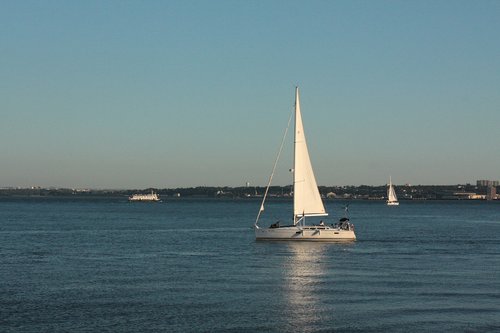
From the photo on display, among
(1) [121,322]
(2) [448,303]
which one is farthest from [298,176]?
(1) [121,322]

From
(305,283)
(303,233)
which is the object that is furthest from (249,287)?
(303,233)

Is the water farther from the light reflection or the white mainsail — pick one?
the white mainsail

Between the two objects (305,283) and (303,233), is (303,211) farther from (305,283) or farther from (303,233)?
(305,283)

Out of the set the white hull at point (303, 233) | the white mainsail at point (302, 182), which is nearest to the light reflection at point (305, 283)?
the white hull at point (303, 233)

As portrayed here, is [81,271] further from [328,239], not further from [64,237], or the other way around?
[64,237]

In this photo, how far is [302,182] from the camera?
90250 millimetres

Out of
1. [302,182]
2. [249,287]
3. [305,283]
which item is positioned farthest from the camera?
[302,182]

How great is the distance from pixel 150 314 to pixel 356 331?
34.5ft

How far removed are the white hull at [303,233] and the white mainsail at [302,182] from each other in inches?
136

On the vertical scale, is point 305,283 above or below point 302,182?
below

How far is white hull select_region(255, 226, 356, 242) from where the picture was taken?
85688 mm

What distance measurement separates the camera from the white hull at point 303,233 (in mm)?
85688

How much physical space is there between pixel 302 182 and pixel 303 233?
678 cm

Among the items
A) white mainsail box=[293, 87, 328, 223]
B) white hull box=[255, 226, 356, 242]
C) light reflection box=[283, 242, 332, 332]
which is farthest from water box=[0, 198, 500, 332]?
white mainsail box=[293, 87, 328, 223]
